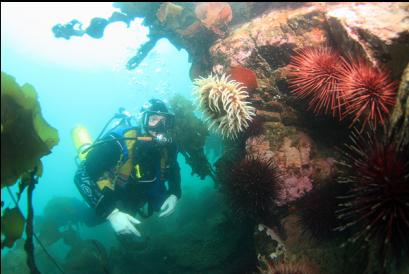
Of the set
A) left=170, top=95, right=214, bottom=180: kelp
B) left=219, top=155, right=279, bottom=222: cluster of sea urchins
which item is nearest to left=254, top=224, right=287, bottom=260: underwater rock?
left=219, top=155, right=279, bottom=222: cluster of sea urchins

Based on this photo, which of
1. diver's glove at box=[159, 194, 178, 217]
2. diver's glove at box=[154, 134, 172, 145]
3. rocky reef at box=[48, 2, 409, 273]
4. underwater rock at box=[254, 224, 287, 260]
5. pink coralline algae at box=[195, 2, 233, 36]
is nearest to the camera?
rocky reef at box=[48, 2, 409, 273]

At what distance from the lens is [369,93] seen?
13.0ft

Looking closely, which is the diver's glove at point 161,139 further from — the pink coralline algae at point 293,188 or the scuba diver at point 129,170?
the pink coralline algae at point 293,188

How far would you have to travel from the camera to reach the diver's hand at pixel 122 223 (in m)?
6.54

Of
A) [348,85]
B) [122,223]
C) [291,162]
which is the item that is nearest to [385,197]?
[348,85]

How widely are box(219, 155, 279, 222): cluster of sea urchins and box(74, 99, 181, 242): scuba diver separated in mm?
2365

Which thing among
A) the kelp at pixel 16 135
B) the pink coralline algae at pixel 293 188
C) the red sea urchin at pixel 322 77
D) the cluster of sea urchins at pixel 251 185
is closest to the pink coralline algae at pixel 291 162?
the pink coralline algae at pixel 293 188

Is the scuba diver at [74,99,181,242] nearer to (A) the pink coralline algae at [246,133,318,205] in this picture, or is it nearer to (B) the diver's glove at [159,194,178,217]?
(B) the diver's glove at [159,194,178,217]

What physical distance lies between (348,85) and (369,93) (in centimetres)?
28

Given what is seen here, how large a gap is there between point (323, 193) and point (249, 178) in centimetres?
110

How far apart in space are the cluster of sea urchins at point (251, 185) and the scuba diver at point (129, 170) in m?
2.36

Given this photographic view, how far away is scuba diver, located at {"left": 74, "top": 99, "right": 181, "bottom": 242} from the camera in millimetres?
6527

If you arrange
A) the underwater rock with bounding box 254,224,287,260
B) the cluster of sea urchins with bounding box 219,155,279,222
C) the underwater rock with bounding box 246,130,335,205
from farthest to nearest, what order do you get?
the underwater rock with bounding box 246,130,335,205, the underwater rock with bounding box 254,224,287,260, the cluster of sea urchins with bounding box 219,155,279,222

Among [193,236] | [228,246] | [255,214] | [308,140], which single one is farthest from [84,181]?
[308,140]
